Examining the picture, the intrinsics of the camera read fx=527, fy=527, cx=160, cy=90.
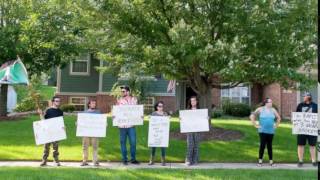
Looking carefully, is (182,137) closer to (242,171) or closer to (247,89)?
(242,171)

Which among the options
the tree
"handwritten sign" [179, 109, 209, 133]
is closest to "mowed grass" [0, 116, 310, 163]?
"handwritten sign" [179, 109, 209, 133]

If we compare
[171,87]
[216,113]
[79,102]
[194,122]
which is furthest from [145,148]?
[79,102]

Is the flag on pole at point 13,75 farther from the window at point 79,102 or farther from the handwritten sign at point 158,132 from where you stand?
the window at point 79,102

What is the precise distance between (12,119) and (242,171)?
46.3ft

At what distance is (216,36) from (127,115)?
3830mm

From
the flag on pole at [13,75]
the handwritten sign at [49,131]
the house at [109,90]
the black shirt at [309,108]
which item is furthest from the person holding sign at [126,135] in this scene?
the house at [109,90]

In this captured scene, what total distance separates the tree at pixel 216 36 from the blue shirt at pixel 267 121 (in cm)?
152

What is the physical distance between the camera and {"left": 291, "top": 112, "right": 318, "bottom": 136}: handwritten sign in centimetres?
1316

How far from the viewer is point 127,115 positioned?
13406 millimetres

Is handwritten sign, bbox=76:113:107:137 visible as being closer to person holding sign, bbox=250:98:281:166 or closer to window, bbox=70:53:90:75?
person holding sign, bbox=250:98:281:166

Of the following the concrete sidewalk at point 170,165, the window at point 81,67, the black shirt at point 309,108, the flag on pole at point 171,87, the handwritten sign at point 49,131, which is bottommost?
the concrete sidewalk at point 170,165

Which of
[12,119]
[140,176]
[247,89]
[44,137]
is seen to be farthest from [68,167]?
[247,89]

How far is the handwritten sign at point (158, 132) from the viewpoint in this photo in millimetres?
13508

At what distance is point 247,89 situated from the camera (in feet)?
107
